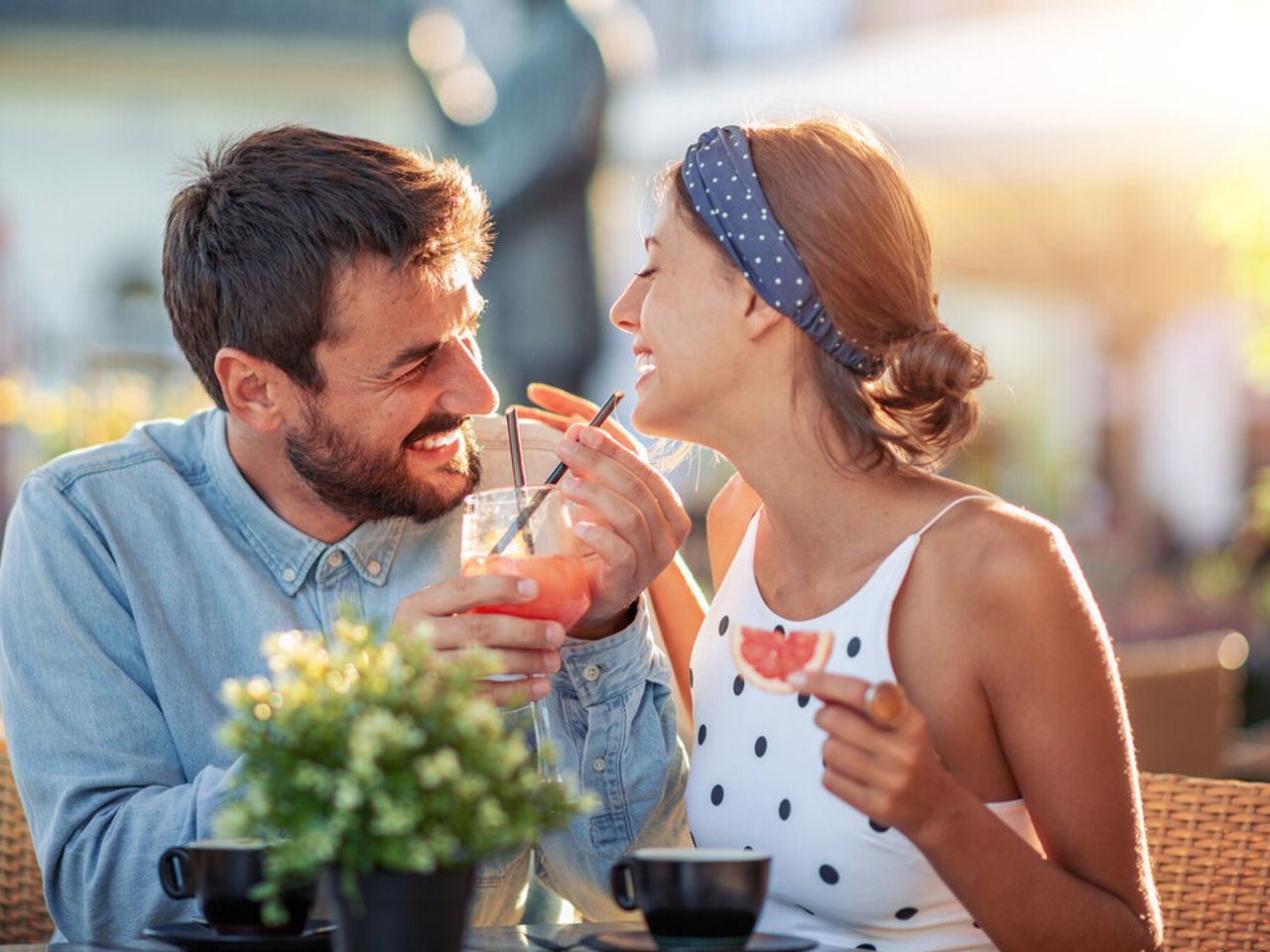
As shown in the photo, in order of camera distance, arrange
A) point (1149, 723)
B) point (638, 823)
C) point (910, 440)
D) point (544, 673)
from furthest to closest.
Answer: point (1149, 723) → point (638, 823) → point (910, 440) → point (544, 673)

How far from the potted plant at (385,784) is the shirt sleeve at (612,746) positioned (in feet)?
2.73

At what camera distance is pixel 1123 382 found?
49.7ft

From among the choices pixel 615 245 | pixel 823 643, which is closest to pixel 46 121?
pixel 615 245

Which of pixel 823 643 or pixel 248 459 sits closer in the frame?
Result: pixel 823 643

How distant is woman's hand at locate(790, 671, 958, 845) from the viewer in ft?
4.74

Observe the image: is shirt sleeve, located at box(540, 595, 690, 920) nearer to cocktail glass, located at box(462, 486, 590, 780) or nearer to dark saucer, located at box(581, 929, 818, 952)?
cocktail glass, located at box(462, 486, 590, 780)

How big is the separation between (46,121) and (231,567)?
1351cm

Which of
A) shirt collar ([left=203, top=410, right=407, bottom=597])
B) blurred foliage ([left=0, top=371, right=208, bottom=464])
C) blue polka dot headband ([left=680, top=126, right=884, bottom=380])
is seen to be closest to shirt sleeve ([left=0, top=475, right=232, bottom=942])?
shirt collar ([left=203, top=410, right=407, bottom=597])

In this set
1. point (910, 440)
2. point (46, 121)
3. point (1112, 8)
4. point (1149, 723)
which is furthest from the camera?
point (46, 121)

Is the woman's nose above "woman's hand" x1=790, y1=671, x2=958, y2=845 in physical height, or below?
above

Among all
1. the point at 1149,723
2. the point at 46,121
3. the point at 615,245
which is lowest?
the point at 1149,723

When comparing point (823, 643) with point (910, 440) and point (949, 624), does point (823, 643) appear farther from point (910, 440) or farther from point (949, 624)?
point (910, 440)

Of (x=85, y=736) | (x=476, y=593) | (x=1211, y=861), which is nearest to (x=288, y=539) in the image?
(x=85, y=736)

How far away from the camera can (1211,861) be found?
2350mm
